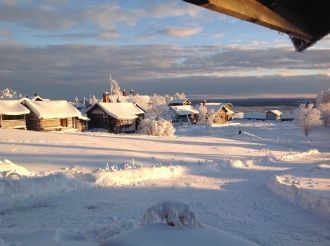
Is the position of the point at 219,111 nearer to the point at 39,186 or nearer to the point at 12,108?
the point at 12,108

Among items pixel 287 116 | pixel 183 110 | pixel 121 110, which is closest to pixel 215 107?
pixel 183 110

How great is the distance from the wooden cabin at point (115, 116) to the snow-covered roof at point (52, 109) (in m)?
5.83

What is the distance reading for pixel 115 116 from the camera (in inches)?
1984

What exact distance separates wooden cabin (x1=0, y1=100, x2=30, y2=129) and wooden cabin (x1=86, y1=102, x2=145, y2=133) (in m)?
10.7

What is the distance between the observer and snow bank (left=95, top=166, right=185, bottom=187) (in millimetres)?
17781

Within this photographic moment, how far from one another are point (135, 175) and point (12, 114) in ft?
83.9

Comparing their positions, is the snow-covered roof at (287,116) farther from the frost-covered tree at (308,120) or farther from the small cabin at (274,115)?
the frost-covered tree at (308,120)

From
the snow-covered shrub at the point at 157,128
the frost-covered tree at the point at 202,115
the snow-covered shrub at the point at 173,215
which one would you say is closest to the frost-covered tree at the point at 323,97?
the frost-covered tree at the point at 202,115

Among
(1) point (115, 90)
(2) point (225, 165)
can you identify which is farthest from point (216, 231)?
(1) point (115, 90)

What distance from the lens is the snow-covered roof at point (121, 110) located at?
167ft

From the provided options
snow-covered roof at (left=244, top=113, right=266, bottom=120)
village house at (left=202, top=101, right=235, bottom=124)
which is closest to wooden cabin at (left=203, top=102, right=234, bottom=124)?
village house at (left=202, top=101, right=235, bottom=124)

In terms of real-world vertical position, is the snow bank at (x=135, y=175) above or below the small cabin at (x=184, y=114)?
below

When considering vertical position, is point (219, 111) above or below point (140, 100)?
below

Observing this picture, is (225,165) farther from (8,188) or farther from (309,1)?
(309,1)
